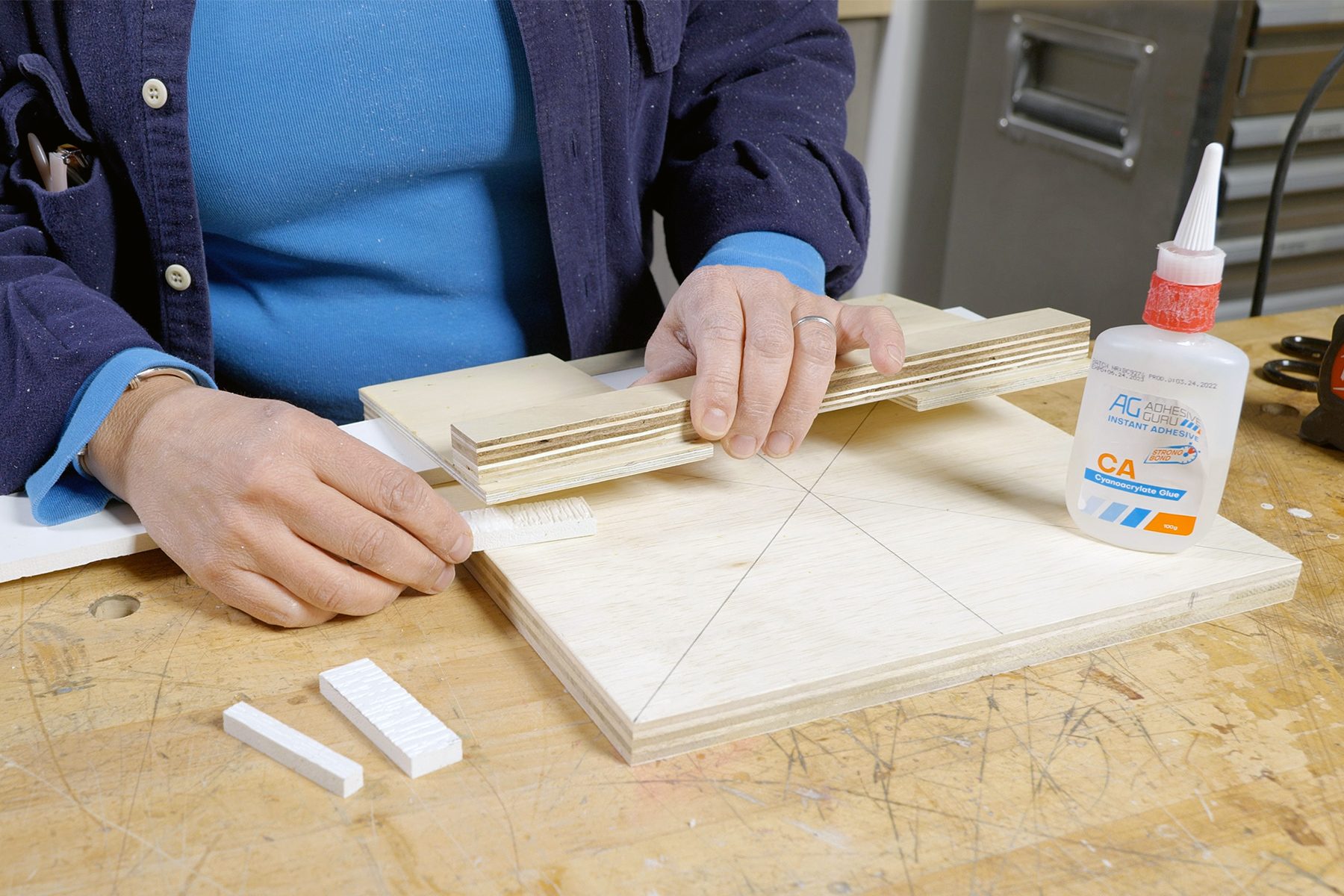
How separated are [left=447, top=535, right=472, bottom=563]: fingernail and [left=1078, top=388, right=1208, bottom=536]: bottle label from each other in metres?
0.43

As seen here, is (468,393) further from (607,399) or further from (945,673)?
(945,673)

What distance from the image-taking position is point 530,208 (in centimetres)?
117

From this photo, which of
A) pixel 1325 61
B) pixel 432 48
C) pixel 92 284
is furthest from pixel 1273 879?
pixel 1325 61

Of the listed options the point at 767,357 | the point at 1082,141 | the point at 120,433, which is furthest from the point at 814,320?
the point at 1082,141

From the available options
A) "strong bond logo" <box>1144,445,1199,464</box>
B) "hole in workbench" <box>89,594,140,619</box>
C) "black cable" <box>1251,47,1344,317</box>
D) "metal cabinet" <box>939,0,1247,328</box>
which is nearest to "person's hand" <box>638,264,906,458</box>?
"strong bond logo" <box>1144,445,1199,464</box>

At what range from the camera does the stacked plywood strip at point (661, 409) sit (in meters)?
0.77

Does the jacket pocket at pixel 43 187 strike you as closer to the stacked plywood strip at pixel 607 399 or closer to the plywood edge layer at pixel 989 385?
the stacked plywood strip at pixel 607 399

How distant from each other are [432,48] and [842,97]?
1.67ft

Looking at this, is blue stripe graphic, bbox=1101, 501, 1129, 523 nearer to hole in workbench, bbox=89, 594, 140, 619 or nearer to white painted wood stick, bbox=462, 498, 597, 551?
white painted wood stick, bbox=462, 498, 597, 551

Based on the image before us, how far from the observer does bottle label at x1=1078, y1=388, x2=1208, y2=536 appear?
726 mm

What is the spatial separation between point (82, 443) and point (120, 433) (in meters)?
0.03

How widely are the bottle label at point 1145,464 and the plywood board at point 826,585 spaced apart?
→ 34 mm

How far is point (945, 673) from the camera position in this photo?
2.20 ft

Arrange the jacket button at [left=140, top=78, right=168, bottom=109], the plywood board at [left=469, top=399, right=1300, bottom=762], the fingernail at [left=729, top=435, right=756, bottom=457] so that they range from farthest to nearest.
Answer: the jacket button at [left=140, top=78, right=168, bottom=109] < the fingernail at [left=729, top=435, right=756, bottom=457] < the plywood board at [left=469, top=399, right=1300, bottom=762]
